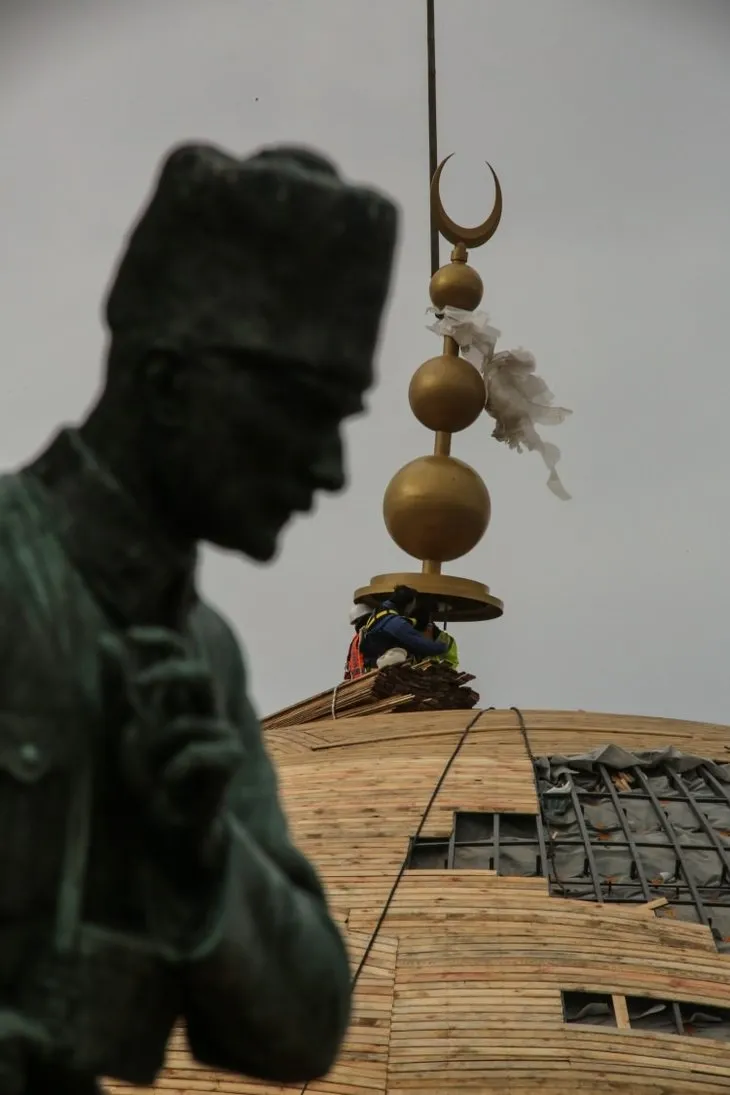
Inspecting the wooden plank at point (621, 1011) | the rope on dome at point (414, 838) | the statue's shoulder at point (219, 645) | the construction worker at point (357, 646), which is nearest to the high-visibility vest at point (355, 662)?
the construction worker at point (357, 646)

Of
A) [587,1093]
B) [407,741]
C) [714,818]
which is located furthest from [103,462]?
[407,741]

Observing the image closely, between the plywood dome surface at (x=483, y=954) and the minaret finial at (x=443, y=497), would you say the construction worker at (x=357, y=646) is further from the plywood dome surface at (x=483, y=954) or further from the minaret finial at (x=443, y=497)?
the plywood dome surface at (x=483, y=954)

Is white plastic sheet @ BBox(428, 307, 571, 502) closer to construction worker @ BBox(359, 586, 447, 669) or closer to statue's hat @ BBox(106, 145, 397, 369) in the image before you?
construction worker @ BBox(359, 586, 447, 669)

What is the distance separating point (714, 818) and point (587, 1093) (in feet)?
9.30

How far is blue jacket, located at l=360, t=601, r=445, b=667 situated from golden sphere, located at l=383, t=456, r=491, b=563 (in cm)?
116

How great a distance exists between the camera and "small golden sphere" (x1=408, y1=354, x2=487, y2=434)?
45.8ft

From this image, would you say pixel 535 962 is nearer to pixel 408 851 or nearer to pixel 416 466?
pixel 408 851

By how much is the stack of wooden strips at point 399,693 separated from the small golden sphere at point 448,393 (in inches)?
101

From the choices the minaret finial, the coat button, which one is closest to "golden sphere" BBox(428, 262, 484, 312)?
the minaret finial

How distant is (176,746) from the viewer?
5.82 ft

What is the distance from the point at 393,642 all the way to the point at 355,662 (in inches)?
33.0

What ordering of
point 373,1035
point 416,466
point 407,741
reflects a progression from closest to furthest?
point 373,1035 < point 407,741 < point 416,466

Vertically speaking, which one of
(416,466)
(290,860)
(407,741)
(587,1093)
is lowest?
(290,860)

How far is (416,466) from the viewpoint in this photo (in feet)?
45.3
